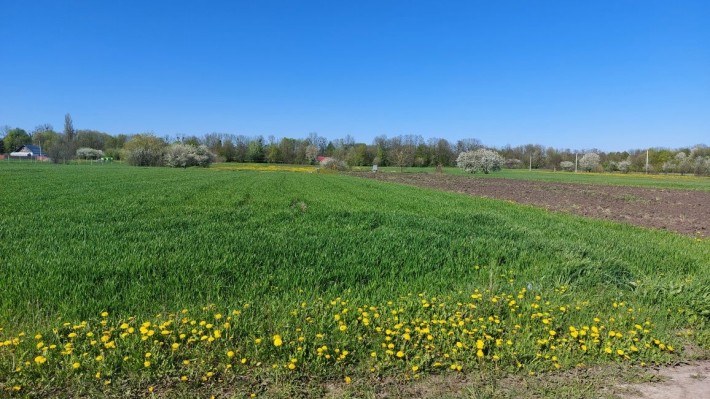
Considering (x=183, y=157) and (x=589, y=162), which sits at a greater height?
(x=589, y=162)

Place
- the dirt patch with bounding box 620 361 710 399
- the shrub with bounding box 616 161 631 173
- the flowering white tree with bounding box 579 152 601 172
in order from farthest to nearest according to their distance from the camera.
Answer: the flowering white tree with bounding box 579 152 601 172 < the shrub with bounding box 616 161 631 173 < the dirt patch with bounding box 620 361 710 399

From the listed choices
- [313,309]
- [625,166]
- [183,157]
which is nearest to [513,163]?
[625,166]

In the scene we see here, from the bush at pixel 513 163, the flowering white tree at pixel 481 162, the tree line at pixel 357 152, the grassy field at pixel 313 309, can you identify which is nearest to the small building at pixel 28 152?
the tree line at pixel 357 152

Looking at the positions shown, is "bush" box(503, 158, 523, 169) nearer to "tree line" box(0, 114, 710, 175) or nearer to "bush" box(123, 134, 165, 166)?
"tree line" box(0, 114, 710, 175)

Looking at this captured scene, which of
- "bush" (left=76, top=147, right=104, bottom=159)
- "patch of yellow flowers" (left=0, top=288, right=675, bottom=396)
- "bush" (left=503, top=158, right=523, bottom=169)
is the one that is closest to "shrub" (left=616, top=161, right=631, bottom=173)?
"bush" (left=503, top=158, right=523, bottom=169)

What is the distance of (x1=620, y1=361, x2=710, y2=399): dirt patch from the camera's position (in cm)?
375

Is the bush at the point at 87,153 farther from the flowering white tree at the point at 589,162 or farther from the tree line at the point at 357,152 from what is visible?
the flowering white tree at the point at 589,162

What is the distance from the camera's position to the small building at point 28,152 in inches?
5138

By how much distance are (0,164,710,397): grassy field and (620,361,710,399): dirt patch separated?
0.22 meters

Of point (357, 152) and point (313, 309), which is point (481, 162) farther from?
point (313, 309)

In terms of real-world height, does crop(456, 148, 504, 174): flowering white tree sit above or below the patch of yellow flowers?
above

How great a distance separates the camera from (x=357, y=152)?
407 ft

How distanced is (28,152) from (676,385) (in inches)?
6870

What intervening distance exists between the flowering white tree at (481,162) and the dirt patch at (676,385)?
8393 centimetres
